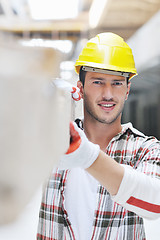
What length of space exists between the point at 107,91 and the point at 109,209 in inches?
20.7

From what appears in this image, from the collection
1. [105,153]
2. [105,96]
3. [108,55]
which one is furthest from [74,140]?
[108,55]

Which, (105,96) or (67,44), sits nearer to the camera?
(67,44)

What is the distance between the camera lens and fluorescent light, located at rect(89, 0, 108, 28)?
13.0 ft

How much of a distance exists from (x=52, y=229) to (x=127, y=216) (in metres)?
0.36

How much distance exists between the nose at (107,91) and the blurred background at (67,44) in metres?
0.14

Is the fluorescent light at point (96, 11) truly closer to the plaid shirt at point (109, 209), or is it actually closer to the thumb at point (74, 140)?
the plaid shirt at point (109, 209)

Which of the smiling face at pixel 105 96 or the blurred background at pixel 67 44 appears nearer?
the blurred background at pixel 67 44

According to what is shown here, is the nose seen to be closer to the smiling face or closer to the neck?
the smiling face

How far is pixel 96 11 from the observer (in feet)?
13.8

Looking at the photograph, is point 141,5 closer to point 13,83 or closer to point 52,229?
point 52,229

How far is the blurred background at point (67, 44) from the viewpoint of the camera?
290mm

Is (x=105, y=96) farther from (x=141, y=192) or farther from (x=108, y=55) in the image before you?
(x=141, y=192)

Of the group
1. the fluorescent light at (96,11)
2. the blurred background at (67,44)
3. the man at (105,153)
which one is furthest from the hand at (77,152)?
the fluorescent light at (96,11)

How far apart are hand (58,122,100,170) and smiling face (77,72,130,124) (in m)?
0.55
